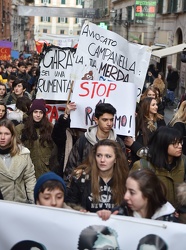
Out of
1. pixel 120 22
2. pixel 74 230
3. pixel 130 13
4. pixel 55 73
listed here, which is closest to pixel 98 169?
pixel 74 230

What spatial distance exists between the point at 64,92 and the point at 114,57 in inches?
37.4

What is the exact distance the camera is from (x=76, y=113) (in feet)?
20.1

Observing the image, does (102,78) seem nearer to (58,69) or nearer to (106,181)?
(58,69)

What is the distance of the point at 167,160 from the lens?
4.56m

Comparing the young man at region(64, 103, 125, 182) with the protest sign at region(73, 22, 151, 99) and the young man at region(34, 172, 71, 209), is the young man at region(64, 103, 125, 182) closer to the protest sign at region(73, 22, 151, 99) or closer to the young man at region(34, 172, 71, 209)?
the young man at region(34, 172, 71, 209)

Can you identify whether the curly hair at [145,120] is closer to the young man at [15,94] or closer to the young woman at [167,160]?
the young woman at [167,160]

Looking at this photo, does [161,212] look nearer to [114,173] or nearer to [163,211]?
[163,211]

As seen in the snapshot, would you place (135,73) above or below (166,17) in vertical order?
below

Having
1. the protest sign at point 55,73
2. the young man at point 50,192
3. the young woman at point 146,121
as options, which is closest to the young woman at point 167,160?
the young man at point 50,192

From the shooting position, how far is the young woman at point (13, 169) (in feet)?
16.1

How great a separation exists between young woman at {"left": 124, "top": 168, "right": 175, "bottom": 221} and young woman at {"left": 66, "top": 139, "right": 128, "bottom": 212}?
56 cm

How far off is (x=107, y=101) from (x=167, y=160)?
5.82 feet

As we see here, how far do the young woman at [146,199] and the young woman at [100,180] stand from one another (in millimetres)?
558

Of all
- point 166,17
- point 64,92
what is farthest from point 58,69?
point 166,17
